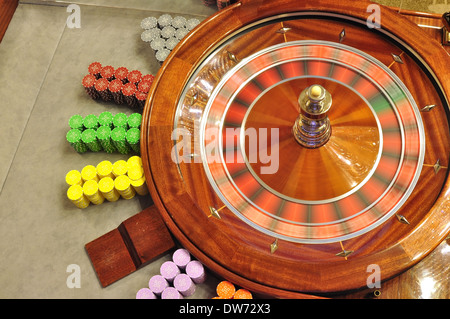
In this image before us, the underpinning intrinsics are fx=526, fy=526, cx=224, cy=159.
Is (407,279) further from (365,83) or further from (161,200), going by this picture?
(161,200)

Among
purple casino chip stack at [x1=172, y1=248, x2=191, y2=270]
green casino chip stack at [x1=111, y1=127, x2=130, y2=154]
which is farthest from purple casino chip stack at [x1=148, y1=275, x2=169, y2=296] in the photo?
green casino chip stack at [x1=111, y1=127, x2=130, y2=154]

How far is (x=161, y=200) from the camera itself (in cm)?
271

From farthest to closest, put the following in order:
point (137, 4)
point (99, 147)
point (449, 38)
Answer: point (137, 4) → point (99, 147) → point (449, 38)

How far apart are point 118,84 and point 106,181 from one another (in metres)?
Result: 0.69

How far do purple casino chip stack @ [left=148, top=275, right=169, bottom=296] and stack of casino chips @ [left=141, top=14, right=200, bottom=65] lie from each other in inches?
58.0

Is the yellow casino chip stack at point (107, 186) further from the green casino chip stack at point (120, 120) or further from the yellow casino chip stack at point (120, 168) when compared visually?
the green casino chip stack at point (120, 120)

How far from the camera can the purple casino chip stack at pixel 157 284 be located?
2850 mm

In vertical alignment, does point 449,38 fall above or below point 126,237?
above

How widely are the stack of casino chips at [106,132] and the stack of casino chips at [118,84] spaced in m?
0.19

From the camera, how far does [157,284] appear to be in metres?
2.85

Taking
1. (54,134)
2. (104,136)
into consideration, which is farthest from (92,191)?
(54,134)
